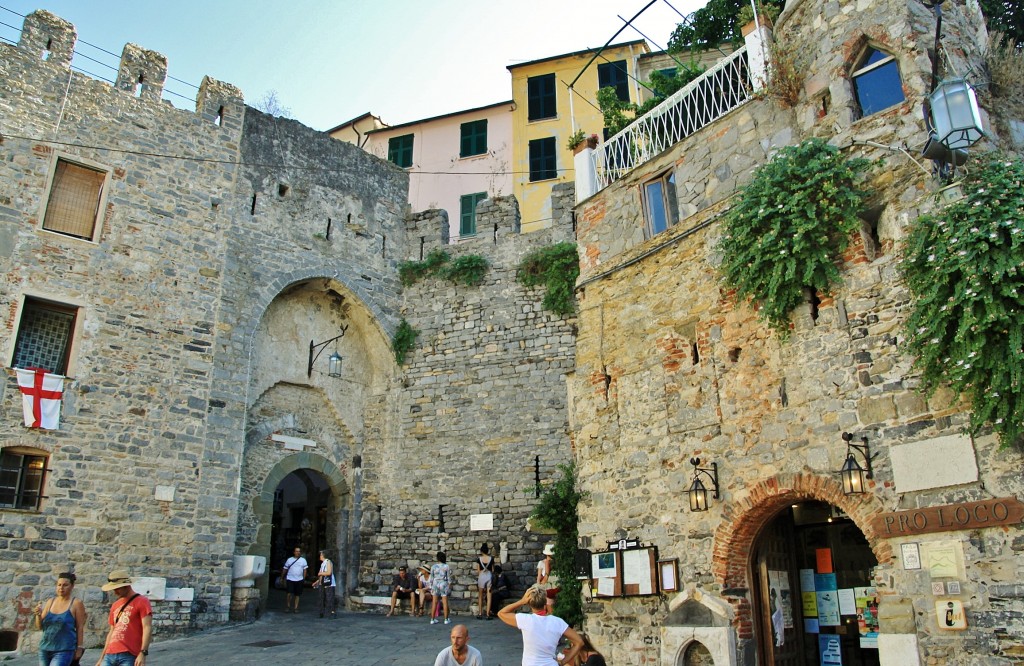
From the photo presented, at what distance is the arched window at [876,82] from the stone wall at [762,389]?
0.14m

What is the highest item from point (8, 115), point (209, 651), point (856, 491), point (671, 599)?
point (8, 115)

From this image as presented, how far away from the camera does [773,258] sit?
26.2 ft

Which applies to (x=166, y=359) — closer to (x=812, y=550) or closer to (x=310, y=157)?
(x=310, y=157)

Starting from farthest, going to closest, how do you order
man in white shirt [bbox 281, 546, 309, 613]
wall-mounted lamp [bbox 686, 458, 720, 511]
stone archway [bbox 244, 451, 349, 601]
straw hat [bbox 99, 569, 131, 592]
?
1. man in white shirt [bbox 281, 546, 309, 613]
2. stone archway [bbox 244, 451, 349, 601]
3. wall-mounted lamp [bbox 686, 458, 720, 511]
4. straw hat [bbox 99, 569, 131, 592]

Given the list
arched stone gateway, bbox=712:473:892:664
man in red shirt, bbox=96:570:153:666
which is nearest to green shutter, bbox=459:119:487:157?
arched stone gateway, bbox=712:473:892:664

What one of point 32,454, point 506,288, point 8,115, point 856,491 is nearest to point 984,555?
point 856,491

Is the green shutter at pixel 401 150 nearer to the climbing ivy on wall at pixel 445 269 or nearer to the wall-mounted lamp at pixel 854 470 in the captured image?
the climbing ivy on wall at pixel 445 269

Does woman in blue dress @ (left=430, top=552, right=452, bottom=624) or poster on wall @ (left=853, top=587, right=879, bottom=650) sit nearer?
poster on wall @ (left=853, top=587, right=879, bottom=650)

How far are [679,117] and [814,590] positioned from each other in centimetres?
575

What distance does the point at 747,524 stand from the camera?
812 centimetres

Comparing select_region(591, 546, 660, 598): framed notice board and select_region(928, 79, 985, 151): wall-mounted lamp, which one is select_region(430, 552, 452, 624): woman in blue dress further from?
select_region(928, 79, 985, 151): wall-mounted lamp

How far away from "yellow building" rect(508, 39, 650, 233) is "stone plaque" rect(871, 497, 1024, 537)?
14888 mm

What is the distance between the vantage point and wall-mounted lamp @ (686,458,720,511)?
27.3ft

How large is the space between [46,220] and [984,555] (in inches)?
493
